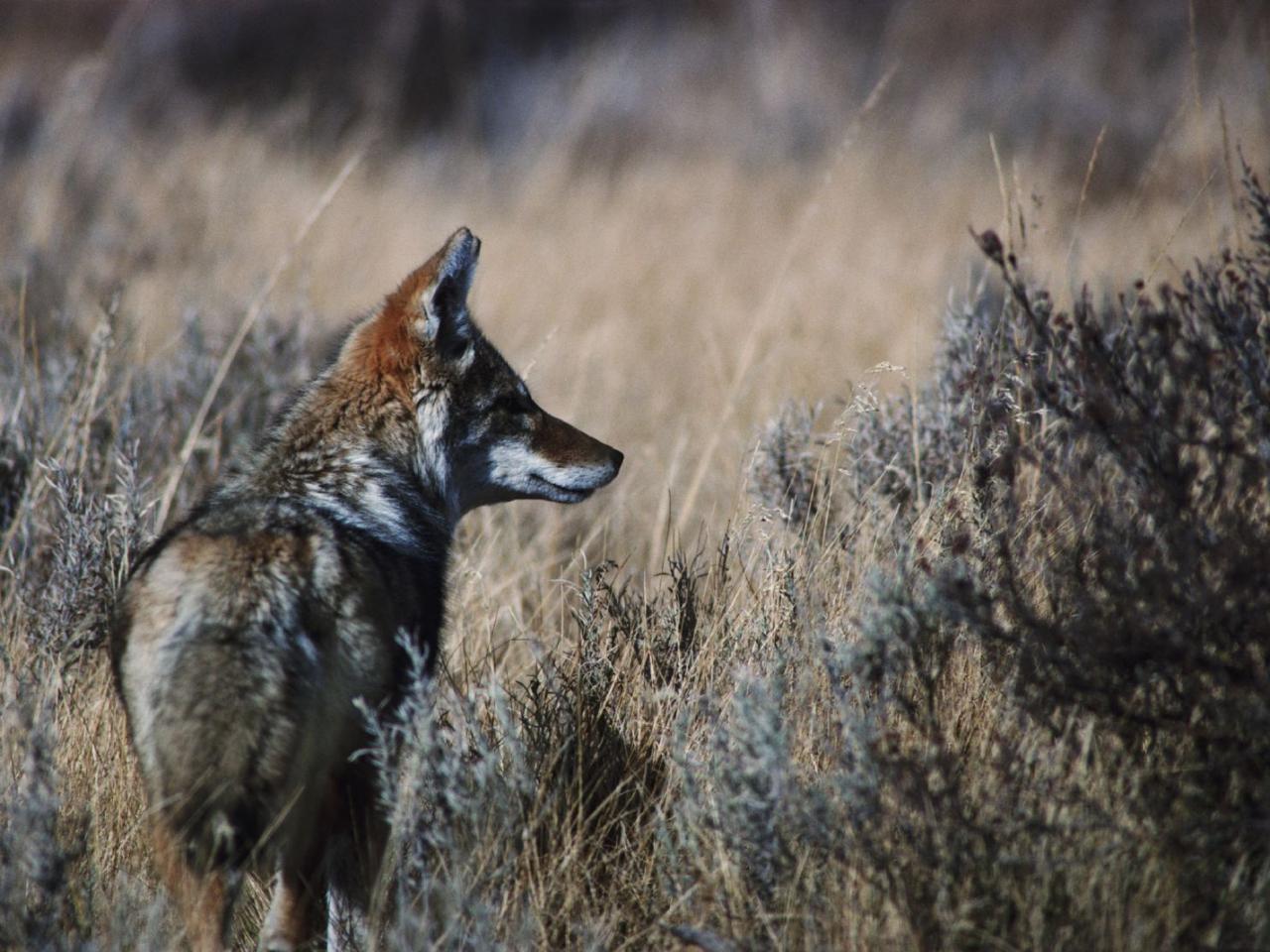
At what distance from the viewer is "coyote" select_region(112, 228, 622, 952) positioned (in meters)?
2.66

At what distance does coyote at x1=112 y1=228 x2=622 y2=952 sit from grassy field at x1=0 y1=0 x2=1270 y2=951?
0.17 metres

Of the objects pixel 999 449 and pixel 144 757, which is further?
pixel 999 449

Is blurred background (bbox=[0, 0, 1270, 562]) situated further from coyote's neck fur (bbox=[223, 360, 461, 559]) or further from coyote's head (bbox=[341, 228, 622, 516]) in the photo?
coyote's neck fur (bbox=[223, 360, 461, 559])

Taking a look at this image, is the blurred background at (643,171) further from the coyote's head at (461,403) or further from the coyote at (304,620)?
the coyote at (304,620)

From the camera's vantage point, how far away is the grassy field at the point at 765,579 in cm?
273

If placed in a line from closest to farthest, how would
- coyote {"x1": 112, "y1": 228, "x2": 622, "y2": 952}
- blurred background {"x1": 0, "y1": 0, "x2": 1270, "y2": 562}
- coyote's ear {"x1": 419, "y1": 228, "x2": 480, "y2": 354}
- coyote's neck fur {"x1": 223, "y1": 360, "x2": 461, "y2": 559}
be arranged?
coyote {"x1": 112, "y1": 228, "x2": 622, "y2": 952} < coyote's neck fur {"x1": 223, "y1": 360, "x2": 461, "y2": 559} < coyote's ear {"x1": 419, "y1": 228, "x2": 480, "y2": 354} < blurred background {"x1": 0, "y1": 0, "x2": 1270, "y2": 562}

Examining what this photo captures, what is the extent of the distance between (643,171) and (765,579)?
11.0 meters

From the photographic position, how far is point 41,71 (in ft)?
55.5

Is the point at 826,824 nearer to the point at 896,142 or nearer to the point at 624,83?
the point at 896,142

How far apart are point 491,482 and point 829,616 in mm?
1135

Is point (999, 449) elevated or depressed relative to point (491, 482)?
elevated

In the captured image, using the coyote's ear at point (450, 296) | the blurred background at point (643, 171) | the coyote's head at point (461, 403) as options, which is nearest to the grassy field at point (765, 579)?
the blurred background at point (643, 171)

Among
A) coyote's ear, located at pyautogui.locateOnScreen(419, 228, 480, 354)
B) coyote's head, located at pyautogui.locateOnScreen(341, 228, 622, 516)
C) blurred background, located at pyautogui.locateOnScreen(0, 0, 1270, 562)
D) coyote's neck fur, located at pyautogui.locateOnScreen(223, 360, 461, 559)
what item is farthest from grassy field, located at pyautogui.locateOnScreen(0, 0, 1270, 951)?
coyote's ear, located at pyautogui.locateOnScreen(419, 228, 480, 354)

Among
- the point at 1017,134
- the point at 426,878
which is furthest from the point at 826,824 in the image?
the point at 1017,134
